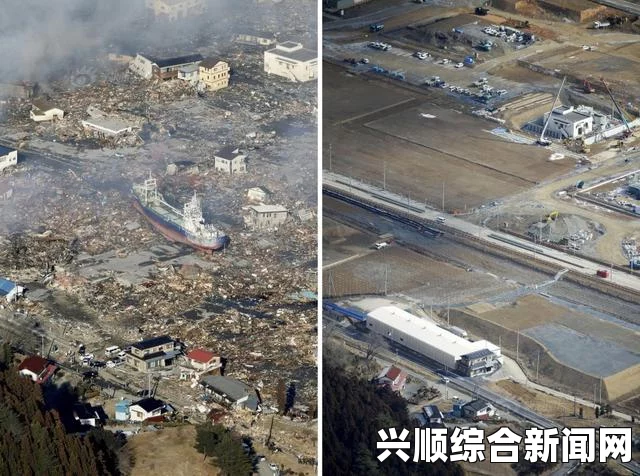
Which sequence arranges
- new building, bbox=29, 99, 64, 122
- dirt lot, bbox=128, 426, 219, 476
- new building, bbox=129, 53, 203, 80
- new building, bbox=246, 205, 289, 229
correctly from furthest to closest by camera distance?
new building, bbox=129, 53, 203, 80
new building, bbox=29, 99, 64, 122
new building, bbox=246, 205, 289, 229
dirt lot, bbox=128, 426, 219, 476

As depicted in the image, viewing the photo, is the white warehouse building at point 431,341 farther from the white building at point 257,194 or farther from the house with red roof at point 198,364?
the white building at point 257,194

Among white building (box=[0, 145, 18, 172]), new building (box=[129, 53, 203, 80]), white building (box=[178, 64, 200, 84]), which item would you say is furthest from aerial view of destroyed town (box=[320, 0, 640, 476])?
white building (box=[0, 145, 18, 172])

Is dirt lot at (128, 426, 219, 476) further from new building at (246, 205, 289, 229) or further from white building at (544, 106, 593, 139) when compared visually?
white building at (544, 106, 593, 139)

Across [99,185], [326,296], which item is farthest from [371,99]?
[326,296]

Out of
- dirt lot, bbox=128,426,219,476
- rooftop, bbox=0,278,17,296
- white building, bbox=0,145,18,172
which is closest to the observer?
dirt lot, bbox=128,426,219,476

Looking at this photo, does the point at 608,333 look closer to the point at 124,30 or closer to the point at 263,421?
the point at 263,421

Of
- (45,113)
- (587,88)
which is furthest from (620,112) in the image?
(45,113)
